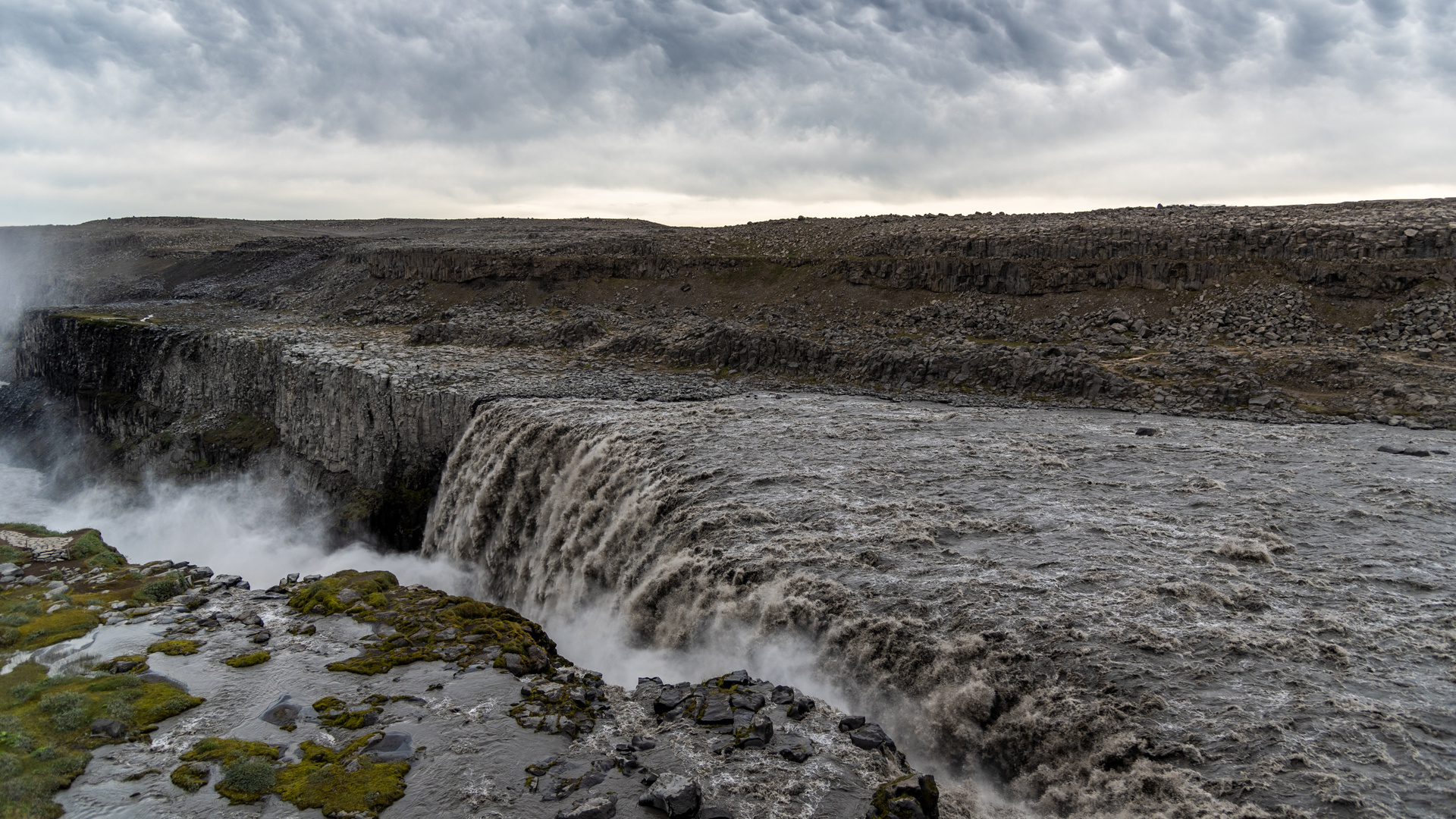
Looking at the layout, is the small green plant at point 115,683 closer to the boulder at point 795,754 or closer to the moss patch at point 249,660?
the moss patch at point 249,660

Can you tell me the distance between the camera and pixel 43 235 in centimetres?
12381

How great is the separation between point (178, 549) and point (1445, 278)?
199 ft

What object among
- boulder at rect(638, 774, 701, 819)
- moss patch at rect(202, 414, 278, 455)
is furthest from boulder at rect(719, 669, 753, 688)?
moss patch at rect(202, 414, 278, 455)

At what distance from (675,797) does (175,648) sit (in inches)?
543

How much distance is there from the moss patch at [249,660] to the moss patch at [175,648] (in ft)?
3.97

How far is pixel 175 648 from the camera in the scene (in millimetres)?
19078

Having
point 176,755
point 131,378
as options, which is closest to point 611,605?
point 176,755

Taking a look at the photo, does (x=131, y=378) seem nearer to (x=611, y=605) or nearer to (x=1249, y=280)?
(x=611, y=605)

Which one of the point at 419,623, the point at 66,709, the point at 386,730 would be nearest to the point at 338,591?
the point at 419,623

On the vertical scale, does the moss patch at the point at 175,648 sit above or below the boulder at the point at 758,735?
below

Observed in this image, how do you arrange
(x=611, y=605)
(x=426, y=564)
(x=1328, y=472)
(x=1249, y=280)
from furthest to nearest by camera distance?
(x=1249, y=280)
(x=426, y=564)
(x=1328, y=472)
(x=611, y=605)

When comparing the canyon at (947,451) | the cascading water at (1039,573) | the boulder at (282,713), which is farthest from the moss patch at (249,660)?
the canyon at (947,451)

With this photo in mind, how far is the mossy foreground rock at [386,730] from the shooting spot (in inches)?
507

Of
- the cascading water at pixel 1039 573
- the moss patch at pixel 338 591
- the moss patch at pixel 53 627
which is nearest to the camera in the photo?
the cascading water at pixel 1039 573
